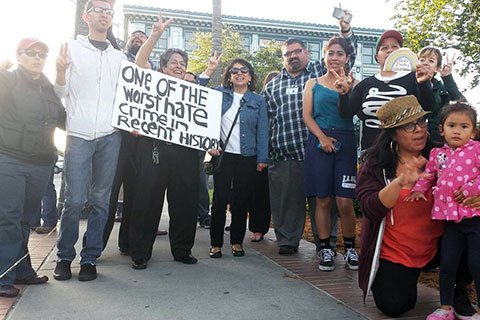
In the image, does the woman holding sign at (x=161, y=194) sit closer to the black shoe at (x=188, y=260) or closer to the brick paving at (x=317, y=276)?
the black shoe at (x=188, y=260)

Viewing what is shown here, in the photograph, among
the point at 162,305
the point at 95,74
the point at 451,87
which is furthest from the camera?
the point at 451,87

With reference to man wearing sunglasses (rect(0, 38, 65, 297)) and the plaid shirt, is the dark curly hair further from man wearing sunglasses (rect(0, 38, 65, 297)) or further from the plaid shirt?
man wearing sunglasses (rect(0, 38, 65, 297))

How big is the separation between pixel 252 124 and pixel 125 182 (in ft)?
4.79

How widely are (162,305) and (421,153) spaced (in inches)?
83.1

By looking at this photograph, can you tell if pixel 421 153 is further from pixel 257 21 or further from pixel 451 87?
pixel 257 21

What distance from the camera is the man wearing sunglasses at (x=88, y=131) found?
3.79 metres

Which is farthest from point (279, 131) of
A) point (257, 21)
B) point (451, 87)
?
point (257, 21)

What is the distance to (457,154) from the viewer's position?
288cm

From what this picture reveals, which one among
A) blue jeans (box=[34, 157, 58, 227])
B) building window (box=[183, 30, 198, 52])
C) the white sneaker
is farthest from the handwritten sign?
building window (box=[183, 30, 198, 52])

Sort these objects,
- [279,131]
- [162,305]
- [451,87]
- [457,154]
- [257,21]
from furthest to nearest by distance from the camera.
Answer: [257,21] < [279,131] < [451,87] < [162,305] < [457,154]

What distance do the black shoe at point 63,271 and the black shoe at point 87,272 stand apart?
4.0 inches

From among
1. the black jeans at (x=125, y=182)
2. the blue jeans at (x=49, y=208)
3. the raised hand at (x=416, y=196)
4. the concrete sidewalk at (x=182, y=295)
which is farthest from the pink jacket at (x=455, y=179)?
the blue jeans at (x=49, y=208)

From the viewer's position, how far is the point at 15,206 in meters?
3.42

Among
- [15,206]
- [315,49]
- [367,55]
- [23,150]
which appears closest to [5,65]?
[23,150]
